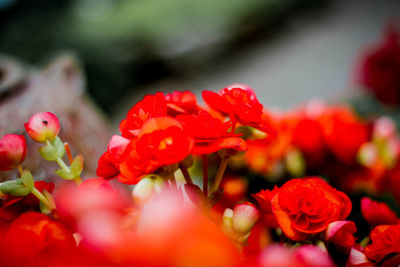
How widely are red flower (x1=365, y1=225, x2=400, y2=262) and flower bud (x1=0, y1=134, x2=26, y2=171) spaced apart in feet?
0.94

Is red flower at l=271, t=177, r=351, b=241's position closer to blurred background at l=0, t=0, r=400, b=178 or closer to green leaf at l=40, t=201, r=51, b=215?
green leaf at l=40, t=201, r=51, b=215

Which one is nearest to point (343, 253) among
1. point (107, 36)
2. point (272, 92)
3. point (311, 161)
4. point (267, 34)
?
point (311, 161)

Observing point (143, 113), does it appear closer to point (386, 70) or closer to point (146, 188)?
point (146, 188)

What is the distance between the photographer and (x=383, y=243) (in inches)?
10.7

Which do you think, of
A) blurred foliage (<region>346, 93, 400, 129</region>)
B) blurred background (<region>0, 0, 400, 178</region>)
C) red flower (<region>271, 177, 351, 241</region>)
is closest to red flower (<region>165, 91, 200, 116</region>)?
red flower (<region>271, 177, 351, 241</region>)

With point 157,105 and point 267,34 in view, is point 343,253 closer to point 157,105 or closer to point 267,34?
point 157,105

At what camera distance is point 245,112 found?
0.91 feet

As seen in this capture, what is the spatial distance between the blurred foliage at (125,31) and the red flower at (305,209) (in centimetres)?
224

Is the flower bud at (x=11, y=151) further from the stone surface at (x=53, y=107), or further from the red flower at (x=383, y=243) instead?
the red flower at (x=383, y=243)

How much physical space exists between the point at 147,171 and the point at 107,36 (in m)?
2.53

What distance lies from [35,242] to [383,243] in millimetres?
254

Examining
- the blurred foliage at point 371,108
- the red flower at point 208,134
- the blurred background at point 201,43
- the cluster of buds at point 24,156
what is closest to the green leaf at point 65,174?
the cluster of buds at point 24,156

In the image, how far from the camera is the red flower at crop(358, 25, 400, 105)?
1038 mm

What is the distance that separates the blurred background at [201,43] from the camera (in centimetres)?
237
